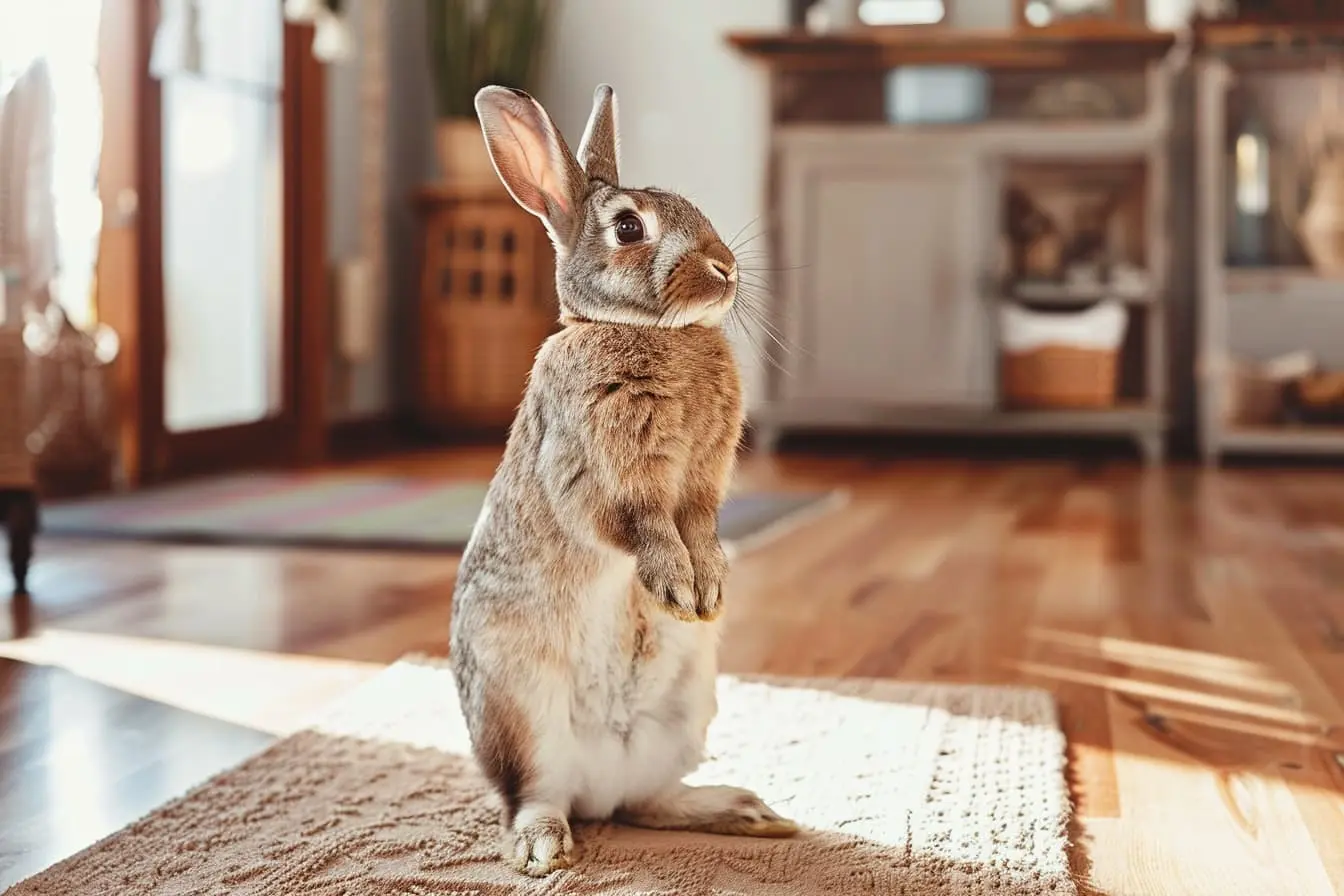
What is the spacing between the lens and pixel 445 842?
1.41 m

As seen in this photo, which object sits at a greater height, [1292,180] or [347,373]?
[1292,180]

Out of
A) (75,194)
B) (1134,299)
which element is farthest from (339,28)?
(1134,299)

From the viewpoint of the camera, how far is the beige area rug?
1.31 metres

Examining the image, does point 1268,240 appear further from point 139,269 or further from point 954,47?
point 139,269

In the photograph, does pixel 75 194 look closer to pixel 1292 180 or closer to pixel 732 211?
pixel 732 211

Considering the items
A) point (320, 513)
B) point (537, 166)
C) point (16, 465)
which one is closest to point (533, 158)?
→ point (537, 166)

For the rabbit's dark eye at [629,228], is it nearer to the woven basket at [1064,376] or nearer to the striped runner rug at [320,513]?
the striped runner rug at [320,513]

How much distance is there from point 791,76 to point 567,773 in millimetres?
4598

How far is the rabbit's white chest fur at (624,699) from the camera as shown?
1.37 meters

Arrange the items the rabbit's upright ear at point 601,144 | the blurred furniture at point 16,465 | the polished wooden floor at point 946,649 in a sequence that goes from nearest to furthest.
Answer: the rabbit's upright ear at point 601,144
the polished wooden floor at point 946,649
the blurred furniture at point 16,465

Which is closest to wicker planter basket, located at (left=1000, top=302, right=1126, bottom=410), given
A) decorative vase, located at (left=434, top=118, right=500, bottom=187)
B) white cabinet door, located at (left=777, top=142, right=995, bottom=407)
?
white cabinet door, located at (left=777, top=142, right=995, bottom=407)

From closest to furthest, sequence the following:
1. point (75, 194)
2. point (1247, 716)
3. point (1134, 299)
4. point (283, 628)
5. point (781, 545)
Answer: point (1247, 716) → point (283, 628) → point (781, 545) → point (75, 194) → point (1134, 299)

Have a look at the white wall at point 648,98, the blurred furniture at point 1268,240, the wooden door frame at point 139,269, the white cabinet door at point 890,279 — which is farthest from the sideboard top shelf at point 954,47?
the wooden door frame at point 139,269

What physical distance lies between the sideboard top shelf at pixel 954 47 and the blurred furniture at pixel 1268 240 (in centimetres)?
24
